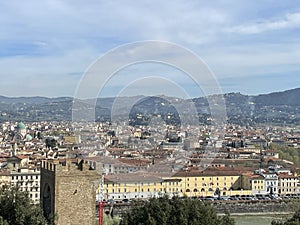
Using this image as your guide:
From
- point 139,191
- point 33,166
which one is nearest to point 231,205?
point 139,191

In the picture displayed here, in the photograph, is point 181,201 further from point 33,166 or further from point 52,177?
point 33,166

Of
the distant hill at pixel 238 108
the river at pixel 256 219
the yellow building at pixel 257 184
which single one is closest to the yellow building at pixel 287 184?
the yellow building at pixel 257 184

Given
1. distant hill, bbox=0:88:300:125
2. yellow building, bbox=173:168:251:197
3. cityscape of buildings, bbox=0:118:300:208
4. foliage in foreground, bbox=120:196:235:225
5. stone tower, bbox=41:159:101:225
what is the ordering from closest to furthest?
1. stone tower, bbox=41:159:101:225
2. foliage in foreground, bbox=120:196:235:225
3. cityscape of buildings, bbox=0:118:300:208
4. yellow building, bbox=173:168:251:197
5. distant hill, bbox=0:88:300:125

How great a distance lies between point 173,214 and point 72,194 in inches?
61.4

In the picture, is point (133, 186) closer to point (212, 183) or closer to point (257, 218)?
point (212, 183)

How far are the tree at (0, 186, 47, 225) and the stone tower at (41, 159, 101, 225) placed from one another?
0.27 meters

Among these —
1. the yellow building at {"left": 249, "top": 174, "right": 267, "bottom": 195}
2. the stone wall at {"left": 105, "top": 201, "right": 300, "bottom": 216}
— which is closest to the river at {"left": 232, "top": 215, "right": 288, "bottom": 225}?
the stone wall at {"left": 105, "top": 201, "right": 300, "bottom": 216}

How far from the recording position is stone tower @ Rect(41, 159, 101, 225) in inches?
275

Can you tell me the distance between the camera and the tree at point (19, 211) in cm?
662

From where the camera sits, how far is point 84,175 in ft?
23.2

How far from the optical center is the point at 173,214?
789cm

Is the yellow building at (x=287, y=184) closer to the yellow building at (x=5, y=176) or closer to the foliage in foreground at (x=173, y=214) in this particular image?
the yellow building at (x=5, y=176)

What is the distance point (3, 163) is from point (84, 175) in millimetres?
20714

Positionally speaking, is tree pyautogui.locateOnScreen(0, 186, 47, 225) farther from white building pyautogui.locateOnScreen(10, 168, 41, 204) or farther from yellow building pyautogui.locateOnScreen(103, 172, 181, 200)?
white building pyautogui.locateOnScreen(10, 168, 41, 204)
